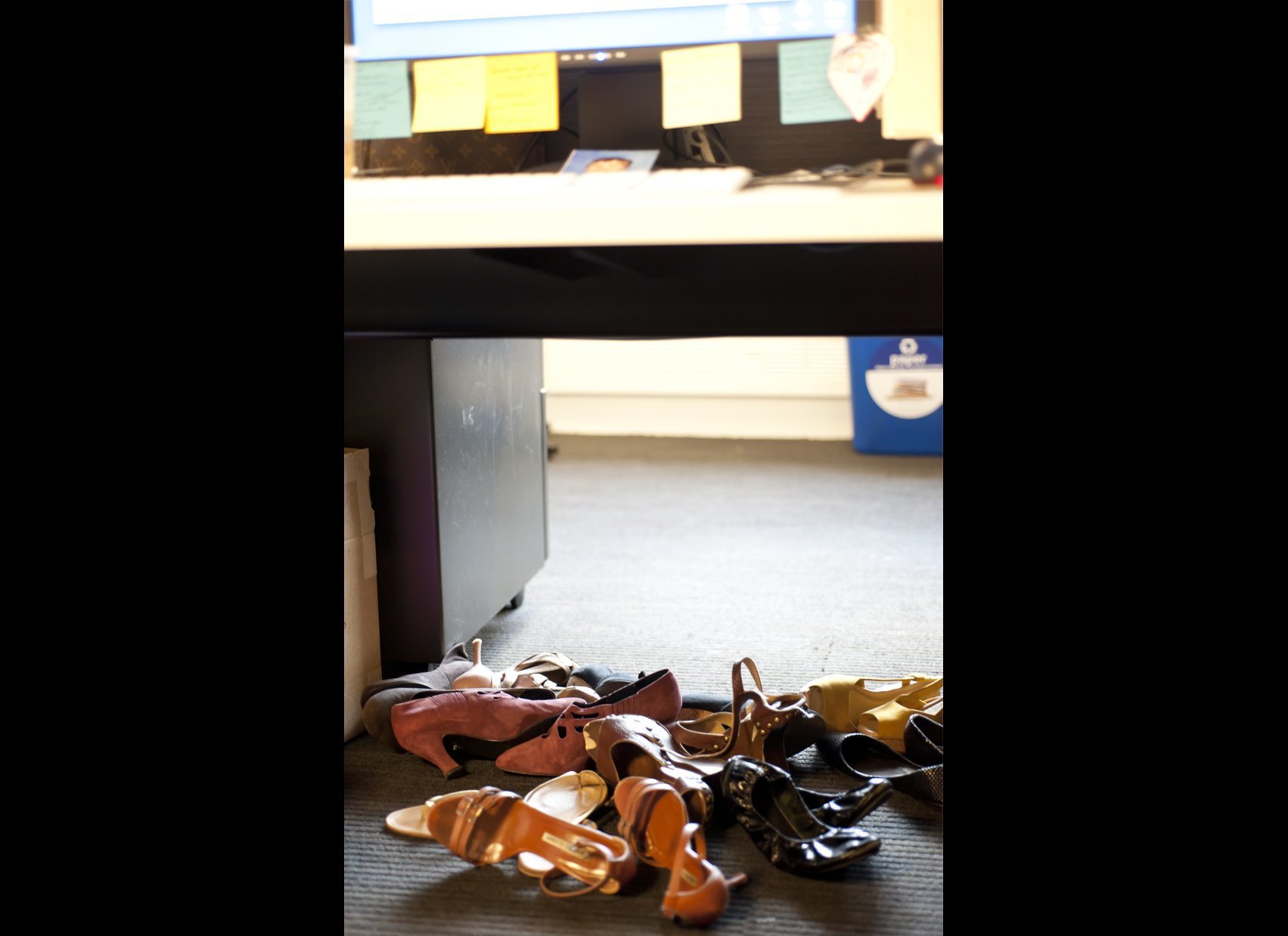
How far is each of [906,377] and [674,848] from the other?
241 centimetres

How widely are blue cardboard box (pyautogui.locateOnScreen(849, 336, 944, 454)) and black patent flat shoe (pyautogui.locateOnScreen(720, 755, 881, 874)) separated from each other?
7.33 ft

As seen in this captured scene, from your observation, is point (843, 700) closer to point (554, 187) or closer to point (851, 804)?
point (851, 804)

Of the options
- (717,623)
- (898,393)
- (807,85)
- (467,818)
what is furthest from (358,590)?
(898,393)

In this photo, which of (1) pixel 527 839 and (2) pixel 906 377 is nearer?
(1) pixel 527 839

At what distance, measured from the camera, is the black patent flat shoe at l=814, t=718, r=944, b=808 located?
1.06m

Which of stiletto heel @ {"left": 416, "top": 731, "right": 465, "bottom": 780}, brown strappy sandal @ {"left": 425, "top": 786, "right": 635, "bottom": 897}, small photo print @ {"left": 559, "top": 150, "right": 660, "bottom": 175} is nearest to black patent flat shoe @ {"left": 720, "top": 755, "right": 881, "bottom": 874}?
brown strappy sandal @ {"left": 425, "top": 786, "right": 635, "bottom": 897}

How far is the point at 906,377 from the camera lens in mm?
3137

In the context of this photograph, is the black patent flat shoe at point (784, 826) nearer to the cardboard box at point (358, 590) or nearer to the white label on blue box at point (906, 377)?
the cardboard box at point (358, 590)
